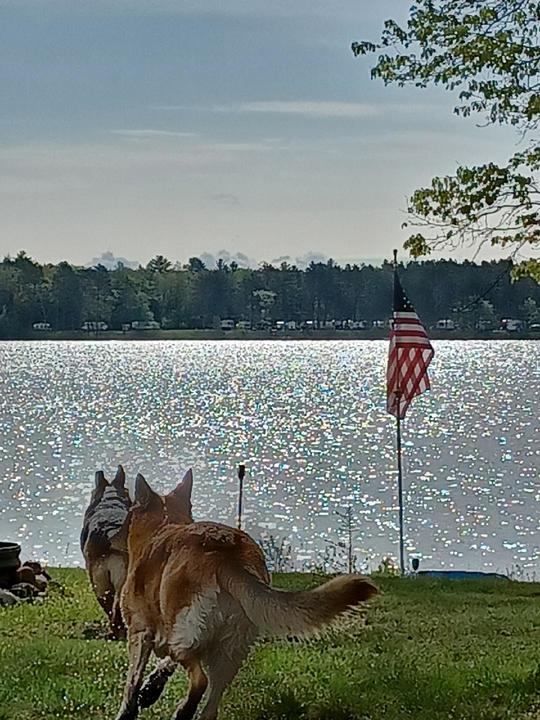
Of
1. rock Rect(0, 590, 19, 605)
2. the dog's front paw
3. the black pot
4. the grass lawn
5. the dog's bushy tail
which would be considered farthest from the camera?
the black pot

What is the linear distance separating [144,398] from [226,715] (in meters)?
63.1

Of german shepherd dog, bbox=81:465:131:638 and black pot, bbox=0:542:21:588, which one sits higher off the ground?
german shepherd dog, bbox=81:465:131:638

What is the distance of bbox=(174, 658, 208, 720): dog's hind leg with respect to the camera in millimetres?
4684

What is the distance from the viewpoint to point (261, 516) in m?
24.3

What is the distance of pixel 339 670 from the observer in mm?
6449

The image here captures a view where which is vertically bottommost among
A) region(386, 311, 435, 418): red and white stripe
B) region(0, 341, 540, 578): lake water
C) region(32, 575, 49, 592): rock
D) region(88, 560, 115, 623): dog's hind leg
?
region(0, 341, 540, 578): lake water

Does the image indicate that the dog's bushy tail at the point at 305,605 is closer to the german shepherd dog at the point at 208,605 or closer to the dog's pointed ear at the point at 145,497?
the german shepherd dog at the point at 208,605

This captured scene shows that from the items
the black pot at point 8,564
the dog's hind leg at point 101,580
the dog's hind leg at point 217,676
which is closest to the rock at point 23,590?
the black pot at point 8,564

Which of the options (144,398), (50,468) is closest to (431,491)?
(50,468)

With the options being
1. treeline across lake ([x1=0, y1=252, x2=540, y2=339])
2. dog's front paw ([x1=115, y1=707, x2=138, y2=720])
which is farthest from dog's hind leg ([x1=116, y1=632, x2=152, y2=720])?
treeline across lake ([x1=0, y1=252, x2=540, y2=339])

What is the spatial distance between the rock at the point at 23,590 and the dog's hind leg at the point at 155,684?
4.99m

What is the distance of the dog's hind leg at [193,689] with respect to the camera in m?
4.68

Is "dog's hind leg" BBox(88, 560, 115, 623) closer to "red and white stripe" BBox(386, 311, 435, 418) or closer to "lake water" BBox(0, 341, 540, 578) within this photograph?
"red and white stripe" BBox(386, 311, 435, 418)

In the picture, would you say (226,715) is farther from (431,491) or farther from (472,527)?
(431,491)
